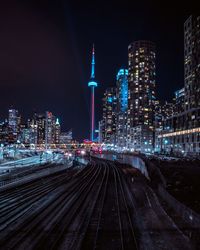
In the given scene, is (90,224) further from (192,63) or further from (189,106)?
(192,63)

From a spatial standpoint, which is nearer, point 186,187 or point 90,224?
point 90,224

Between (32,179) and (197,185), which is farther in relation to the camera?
(32,179)

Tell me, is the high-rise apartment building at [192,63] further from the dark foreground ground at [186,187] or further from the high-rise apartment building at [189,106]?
the dark foreground ground at [186,187]

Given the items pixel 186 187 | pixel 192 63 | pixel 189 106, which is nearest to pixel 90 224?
pixel 186 187

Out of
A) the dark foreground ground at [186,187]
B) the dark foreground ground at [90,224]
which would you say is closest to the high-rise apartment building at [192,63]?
the dark foreground ground at [186,187]

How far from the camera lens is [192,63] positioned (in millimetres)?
154500

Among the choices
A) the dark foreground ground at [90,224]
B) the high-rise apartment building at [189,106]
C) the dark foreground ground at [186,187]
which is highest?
the high-rise apartment building at [189,106]

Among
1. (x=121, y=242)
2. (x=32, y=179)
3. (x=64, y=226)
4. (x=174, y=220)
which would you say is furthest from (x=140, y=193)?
(x=32, y=179)

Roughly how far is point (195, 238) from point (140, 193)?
19.4 m

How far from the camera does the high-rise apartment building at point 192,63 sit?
14912 cm

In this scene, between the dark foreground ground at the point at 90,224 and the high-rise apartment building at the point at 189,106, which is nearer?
the dark foreground ground at the point at 90,224

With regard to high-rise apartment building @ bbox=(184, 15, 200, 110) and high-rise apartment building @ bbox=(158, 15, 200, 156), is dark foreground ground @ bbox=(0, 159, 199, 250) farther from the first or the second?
high-rise apartment building @ bbox=(184, 15, 200, 110)

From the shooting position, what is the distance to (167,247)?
57.9 feet

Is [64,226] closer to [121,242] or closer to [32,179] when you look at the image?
[121,242]
